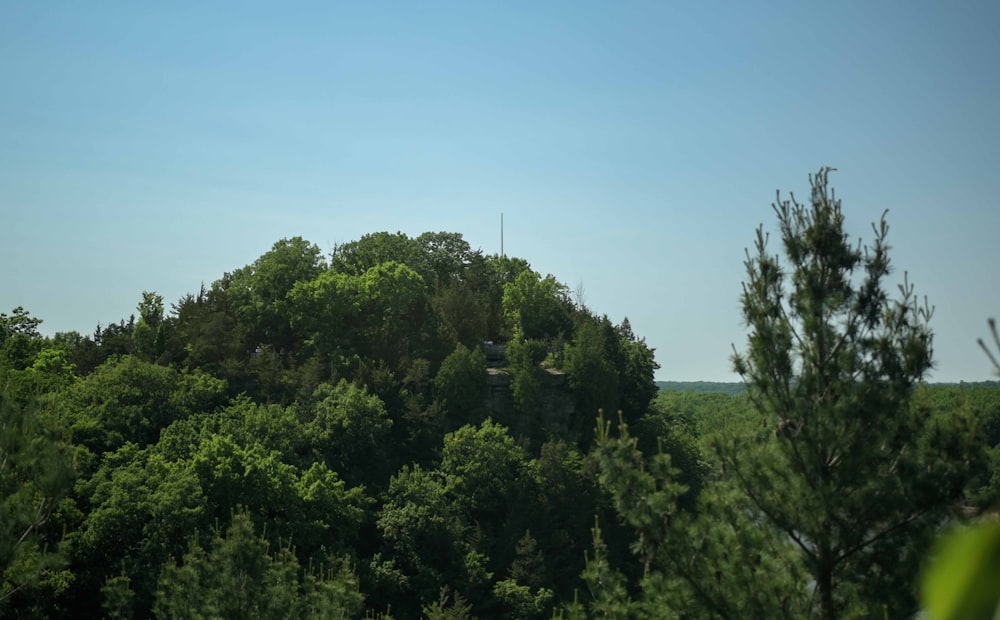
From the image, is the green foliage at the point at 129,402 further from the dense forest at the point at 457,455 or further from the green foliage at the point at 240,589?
the green foliage at the point at 240,589

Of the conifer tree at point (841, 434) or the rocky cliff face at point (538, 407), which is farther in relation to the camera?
the rocky cliff face at point (538, 407)

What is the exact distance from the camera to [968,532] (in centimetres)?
107

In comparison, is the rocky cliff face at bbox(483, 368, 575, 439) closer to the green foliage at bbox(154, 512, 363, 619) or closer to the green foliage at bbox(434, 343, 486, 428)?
the green foliage at bbox(434, 343, 486, 428)

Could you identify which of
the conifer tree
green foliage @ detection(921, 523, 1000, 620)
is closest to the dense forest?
the conifer tree

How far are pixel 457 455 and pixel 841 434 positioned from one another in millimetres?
38234

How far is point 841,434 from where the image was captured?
11.9m

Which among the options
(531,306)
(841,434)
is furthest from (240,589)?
(531,306)

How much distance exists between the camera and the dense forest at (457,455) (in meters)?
12.0

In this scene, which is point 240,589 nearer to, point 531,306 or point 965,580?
point 965,580

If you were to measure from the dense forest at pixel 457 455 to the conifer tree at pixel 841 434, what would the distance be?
3 cm

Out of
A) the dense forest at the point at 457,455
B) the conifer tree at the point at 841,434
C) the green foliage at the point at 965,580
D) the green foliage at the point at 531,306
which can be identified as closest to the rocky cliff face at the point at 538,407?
the dense forest at the point at 457,455

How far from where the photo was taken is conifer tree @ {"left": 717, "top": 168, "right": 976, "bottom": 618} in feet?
38.4

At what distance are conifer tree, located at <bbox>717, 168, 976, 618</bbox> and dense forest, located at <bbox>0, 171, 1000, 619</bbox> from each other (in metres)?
0.03

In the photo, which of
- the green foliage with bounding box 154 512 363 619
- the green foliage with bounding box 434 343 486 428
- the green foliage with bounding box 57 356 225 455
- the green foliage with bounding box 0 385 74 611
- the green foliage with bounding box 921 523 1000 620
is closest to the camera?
the green foliage with bounding box 921 523 1000 620
